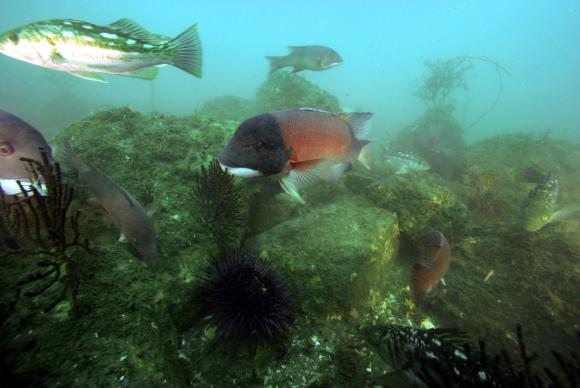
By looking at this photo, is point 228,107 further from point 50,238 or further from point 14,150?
point 50,238

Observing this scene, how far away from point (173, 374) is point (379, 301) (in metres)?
3.45

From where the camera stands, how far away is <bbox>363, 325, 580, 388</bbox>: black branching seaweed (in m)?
2.25

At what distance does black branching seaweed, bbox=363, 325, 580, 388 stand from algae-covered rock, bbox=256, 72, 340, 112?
11.3m

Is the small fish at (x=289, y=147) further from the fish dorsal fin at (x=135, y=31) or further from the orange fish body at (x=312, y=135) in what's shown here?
the fish dorsal fin at (x=135, y=31)

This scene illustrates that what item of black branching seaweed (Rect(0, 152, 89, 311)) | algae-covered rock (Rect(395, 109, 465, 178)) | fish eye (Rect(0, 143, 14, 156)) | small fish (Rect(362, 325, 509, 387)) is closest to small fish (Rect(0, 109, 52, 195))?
fish eye (Rect(0, 143, 14, 156))

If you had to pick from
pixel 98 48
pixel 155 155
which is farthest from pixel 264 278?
pixel 98 48

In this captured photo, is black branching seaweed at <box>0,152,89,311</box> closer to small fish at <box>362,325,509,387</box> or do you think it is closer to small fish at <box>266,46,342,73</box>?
small fish at <box>362,325,509,387</box>

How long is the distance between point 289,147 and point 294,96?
1216 cm

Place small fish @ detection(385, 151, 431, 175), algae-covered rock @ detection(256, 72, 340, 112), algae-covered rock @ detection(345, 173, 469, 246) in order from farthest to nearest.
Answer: algae-covered rock @ detection(256, 72, 340, 112), small fish @ detection(385, 151, 431, 175), algae-covered rock @ detection(345, 173, 469, 246)

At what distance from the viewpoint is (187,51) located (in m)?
3.22

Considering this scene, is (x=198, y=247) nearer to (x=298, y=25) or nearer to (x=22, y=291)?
(x=22, y=291)

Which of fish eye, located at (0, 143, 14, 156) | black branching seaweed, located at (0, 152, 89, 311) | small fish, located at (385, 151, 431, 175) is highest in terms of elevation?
fish eye, located at (0, 143, 14, 156)

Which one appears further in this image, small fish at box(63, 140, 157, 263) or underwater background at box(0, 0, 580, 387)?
small fish at box(63, 140, 157, 263)

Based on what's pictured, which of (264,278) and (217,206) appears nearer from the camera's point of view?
(264,278)
